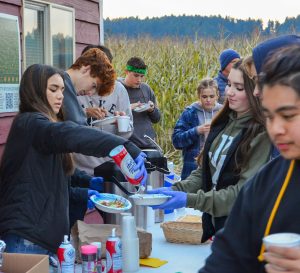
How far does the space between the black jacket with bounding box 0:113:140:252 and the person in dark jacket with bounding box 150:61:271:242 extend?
437mm

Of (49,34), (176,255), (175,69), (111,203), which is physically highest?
(49,34)

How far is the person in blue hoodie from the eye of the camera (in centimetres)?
504

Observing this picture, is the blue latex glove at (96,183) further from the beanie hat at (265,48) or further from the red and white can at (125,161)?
the beanie hat at (265,48)

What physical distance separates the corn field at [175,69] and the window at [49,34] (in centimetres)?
441

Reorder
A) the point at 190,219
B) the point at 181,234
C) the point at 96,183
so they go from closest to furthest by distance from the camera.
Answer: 1. the point at 181,234
2. the point at 96,183
3. the point at 190,219

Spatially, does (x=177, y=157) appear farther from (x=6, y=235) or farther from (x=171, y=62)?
(x=6, y=235)

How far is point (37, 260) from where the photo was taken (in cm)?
240

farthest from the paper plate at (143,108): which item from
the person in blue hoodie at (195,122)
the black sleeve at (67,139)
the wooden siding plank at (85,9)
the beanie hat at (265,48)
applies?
the beanie hat at (265,48)

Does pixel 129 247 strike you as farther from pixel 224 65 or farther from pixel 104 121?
pixel 224 65

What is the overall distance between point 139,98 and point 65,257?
362cm

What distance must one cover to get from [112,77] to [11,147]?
125cm

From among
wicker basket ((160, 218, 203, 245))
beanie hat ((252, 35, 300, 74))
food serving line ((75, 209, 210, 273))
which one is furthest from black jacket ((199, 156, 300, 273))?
wicker basket ((160, 218, 203, 245))

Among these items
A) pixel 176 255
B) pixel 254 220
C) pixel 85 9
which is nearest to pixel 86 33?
pixel 85 9

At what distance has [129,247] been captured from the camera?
2.79 metres
